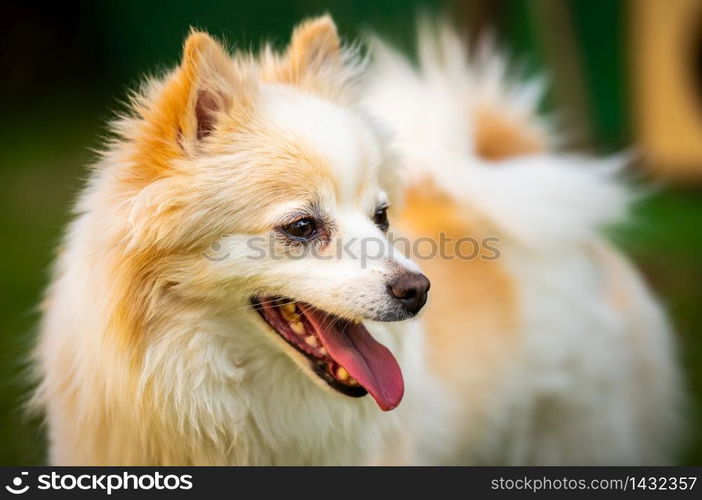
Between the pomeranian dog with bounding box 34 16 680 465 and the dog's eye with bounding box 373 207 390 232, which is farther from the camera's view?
the dog's eye with bounding box 373 207 390 232

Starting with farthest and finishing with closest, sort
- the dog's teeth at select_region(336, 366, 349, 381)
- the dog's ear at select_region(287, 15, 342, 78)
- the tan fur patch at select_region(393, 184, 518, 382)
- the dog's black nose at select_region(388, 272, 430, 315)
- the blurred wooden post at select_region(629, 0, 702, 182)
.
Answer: the blurred wooden post at select_region(629, 0, 702, 182) → the tan fur patch at select_region(393, 184, 518, 382) → the dog's ear at select_region(287, 15, 342, 78) → the dog's teeth at select_region(336, 366, 349, 381) → the dog's black nose at select_region(388, 272, 430, 315)

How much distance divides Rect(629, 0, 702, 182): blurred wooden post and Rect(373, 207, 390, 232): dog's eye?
20.5ft

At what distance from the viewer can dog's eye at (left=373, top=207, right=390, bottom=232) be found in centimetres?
263

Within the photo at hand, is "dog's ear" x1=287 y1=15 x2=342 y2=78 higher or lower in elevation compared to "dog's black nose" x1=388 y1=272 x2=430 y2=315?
higher

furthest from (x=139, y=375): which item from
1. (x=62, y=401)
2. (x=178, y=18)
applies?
(x=178, y=18)

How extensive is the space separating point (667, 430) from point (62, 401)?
288 centimetres

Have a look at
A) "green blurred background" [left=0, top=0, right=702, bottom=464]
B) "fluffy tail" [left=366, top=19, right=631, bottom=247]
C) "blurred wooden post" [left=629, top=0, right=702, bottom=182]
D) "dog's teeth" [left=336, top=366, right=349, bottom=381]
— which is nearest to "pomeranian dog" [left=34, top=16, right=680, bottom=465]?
"dog's teeth" [left=336, top=366, right=349, bottom=381]

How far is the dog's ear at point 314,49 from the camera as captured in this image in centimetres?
279

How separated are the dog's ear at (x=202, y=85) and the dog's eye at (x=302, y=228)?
1.31ft

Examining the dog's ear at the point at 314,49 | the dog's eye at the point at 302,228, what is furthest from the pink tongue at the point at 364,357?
the dog's ear at the point at 314,49

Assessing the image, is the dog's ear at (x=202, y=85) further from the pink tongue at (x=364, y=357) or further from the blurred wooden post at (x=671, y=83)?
the blurred wooden post at (x=671, y=83)

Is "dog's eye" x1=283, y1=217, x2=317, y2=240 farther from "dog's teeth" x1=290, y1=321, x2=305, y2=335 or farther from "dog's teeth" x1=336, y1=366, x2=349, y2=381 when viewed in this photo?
"dog's teeth" x1=336, y1=366, x2=349, y2=381
